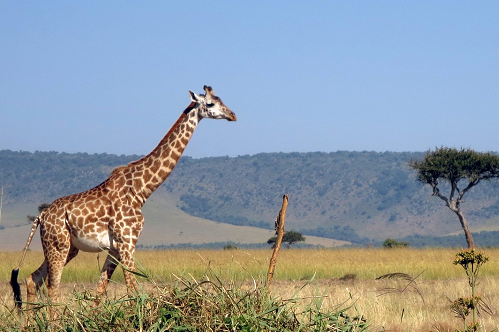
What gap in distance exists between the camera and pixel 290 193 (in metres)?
175

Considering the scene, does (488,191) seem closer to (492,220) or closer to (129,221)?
(492,220)

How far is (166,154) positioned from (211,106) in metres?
0.83

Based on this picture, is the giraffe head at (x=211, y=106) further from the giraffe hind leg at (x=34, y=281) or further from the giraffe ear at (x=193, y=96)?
the giraffe hind leg at (x=34, y=281)

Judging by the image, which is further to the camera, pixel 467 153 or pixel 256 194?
pixel 256 194

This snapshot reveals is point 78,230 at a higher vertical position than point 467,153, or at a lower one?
lower

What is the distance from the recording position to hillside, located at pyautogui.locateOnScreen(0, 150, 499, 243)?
16262 cm

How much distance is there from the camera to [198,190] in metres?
184

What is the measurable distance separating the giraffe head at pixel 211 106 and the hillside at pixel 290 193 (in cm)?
13850

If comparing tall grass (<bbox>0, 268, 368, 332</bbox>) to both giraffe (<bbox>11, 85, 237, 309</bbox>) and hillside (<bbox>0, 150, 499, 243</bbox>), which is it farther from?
hillside (<bbox>0, 150, 499, 243</bbox>)

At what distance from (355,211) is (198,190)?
38.4 meters

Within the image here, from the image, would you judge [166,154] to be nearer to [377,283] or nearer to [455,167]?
[377,283]

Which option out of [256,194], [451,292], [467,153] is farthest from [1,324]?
[256,194]

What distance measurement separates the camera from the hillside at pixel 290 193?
534ft

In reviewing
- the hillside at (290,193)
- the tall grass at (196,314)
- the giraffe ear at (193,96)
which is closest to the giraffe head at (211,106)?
the giraffe ear at (193,96)
